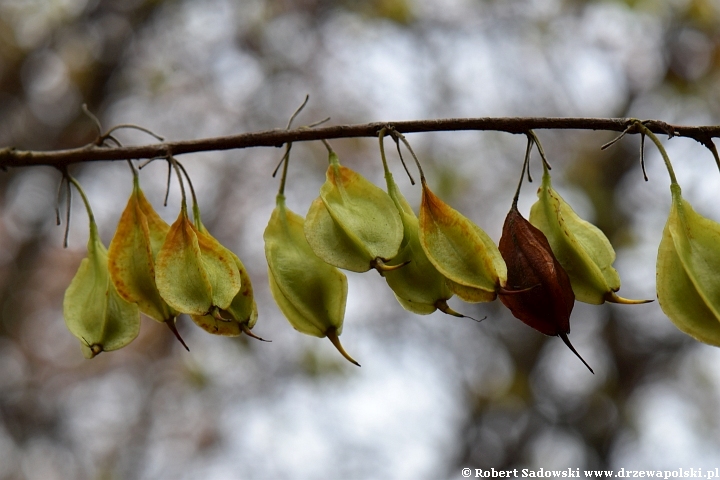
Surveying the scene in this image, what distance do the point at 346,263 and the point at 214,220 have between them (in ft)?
20.9

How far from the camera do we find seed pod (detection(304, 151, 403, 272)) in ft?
5.08

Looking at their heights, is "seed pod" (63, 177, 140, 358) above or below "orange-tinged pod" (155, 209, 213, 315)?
below

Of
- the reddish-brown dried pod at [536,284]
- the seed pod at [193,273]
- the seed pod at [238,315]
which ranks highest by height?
the reddish-brown dried pod at [536,284]

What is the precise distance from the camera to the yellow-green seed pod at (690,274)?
1.47 metres

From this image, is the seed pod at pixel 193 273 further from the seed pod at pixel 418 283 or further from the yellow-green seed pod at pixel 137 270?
the seed pod at pixel 418 283

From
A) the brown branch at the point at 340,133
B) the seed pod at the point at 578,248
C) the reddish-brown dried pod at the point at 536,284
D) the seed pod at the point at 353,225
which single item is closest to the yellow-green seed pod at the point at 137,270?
the brown branch at the point at 340,133

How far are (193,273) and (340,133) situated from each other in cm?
49

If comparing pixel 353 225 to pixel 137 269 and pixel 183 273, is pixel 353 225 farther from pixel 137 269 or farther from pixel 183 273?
pixel 137 269

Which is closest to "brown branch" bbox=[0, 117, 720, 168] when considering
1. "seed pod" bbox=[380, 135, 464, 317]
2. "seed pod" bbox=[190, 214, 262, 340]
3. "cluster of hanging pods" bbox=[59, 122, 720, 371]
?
"cluster of hanging pods" bbox=[59, 122, 720, 371]

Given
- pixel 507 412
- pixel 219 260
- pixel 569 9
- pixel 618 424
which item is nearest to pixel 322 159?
pixel 569 9

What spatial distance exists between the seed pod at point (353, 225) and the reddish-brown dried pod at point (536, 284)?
0.87 feet

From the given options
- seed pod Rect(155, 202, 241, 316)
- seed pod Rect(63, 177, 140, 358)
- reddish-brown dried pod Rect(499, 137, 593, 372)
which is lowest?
seed pod Rect(63, 177, 140, 358)

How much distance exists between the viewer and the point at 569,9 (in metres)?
6.71

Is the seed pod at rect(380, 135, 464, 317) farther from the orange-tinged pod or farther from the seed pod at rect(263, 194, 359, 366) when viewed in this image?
the orange-tinged pod
